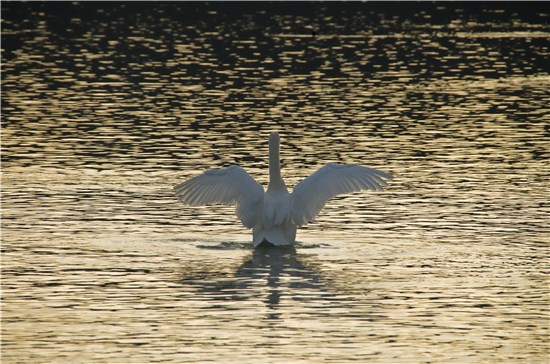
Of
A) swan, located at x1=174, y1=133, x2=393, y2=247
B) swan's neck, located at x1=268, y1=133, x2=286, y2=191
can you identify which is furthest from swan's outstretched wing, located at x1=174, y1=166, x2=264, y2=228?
swan's neck, located at x1=268, y1=133, x2=286, y2=191

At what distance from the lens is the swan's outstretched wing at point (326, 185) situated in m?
20.6

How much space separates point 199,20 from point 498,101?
3255 cm

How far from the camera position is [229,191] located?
69.3 feet

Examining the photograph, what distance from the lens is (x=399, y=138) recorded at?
32188 mm

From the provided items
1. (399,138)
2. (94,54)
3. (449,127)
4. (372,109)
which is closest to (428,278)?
(399,138)

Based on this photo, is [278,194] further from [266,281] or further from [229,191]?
[266,281]

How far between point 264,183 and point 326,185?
5322mm

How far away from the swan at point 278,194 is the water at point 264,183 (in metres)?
0.45

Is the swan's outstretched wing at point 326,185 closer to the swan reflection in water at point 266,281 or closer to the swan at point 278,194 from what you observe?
the swan at point 278,194

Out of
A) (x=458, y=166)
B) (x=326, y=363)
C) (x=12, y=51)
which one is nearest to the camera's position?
(x=326, y=363)

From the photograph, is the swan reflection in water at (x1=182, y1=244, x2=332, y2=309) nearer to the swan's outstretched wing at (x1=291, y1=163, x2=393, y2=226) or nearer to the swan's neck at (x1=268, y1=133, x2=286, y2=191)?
the swan's outstretched wing at (x1=291, y1=163, x2=393, y2=226)

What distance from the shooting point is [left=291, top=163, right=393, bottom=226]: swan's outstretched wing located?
20.6 m

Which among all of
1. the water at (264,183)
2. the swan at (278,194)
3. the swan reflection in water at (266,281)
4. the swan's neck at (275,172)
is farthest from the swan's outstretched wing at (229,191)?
the swan reflection in water at (266,281)

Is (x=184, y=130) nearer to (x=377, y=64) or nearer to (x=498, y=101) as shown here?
(x=498, y=101)
